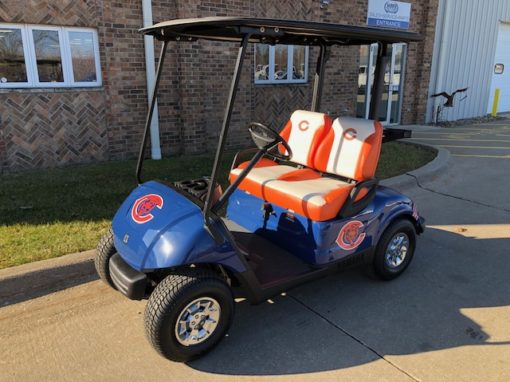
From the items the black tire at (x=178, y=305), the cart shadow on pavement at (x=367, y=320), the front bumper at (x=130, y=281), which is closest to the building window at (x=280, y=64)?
the cart shadow on pavement at (x=367, y=320)

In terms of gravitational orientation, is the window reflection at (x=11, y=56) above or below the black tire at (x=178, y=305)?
above

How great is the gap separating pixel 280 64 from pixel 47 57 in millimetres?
4479

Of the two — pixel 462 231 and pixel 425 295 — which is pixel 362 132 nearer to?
pixel 425 295

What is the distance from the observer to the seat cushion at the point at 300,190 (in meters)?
3.10

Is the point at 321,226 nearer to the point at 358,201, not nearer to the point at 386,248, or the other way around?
the point at 358,201

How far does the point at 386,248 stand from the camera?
3.49 metres

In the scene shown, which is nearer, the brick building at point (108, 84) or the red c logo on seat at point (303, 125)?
the red c logo on seat at point (303, 125)

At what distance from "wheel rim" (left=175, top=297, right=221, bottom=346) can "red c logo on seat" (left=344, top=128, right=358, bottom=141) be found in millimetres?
1792

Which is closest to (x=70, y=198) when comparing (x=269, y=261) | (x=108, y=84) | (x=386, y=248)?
(x=108, y=84)

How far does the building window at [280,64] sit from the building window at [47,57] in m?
3.21

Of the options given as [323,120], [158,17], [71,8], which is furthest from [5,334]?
[158,17]

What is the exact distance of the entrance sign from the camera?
10.1 metres

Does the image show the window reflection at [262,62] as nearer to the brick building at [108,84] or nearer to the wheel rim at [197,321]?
the brick building at [108,84]

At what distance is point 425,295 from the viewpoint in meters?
3.42
